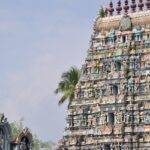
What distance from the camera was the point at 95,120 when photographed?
214 ft

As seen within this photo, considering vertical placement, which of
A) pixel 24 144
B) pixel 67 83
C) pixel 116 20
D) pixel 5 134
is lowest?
pixel 24 144

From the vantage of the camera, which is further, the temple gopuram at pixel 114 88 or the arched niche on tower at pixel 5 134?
the temple gopuram at pixel 114 88

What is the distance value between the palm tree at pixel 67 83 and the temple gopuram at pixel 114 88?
3345 millimetres

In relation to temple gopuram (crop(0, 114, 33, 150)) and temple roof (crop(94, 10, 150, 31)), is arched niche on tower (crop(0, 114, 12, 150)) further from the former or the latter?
temple roof (crop(94, 10, 150, 31))

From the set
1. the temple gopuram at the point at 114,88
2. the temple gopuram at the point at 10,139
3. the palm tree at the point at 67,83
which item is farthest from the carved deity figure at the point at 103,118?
the temple gopuram at the point at 10,139

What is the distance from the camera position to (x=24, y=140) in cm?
4559

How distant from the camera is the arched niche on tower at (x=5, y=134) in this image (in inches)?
1732

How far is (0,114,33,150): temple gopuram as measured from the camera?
4412 centimetres

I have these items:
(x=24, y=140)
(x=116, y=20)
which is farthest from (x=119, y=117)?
(x=24, y=140)

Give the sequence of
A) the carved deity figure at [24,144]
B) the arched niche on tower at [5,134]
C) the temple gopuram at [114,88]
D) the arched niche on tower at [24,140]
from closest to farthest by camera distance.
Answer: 1. the arched niche on tower at [5,134]
2. the arched niche on tower at [24,140]
3. the carved deity figure at [24,144]
4. the temple gopuram at [114,88]

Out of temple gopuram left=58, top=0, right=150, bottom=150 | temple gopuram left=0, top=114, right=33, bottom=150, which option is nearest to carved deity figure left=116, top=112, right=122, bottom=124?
temple gopuram left=58, top=0, right=150, bottom=150

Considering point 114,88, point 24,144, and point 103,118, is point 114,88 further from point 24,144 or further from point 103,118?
point 24,144

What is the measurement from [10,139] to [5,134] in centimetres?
49

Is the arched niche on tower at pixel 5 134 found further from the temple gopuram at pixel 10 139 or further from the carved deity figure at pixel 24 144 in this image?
the carved deity figure at pixel 24 144
